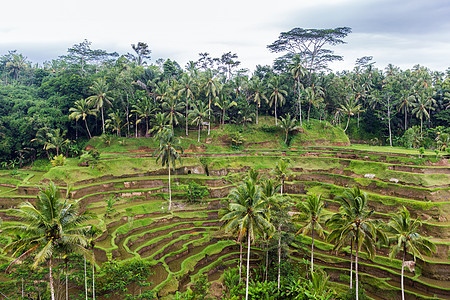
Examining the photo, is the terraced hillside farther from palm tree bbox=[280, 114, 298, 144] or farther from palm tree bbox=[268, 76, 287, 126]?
palm tree bbox=[268, 76, 287, 126]

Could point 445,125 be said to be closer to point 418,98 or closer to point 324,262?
point 418,98

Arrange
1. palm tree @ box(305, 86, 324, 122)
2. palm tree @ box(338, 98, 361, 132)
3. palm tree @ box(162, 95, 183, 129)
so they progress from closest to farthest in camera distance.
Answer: palm tree @ box(162, 95, 183, 129), palm tree @ box(305, 86, 324, 122), palm tree @ box(338, 98, 361, 132)

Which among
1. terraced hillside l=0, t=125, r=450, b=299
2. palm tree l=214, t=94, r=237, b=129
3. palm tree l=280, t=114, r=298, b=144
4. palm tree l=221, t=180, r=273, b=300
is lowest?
terraced hillside l=0, t=125, r=450, b=299

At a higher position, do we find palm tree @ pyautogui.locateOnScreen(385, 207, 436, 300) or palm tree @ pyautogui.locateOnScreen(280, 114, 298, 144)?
palm tree @ pyautogui.locateOnScreen(280, 114, 298, 144)

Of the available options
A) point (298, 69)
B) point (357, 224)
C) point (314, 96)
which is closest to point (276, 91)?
point (298, 69)

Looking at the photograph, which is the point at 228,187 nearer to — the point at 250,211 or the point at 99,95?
the point at 250,211

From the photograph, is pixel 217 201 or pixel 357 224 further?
pixel 217 201

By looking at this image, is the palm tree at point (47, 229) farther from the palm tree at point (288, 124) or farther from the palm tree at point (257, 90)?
the palm tree at point (257, 90)

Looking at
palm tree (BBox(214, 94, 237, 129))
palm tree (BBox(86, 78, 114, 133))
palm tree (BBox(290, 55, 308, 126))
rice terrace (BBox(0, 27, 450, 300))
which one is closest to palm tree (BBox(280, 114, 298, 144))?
rice terrace (BBox(0, 27, 450, 300))
